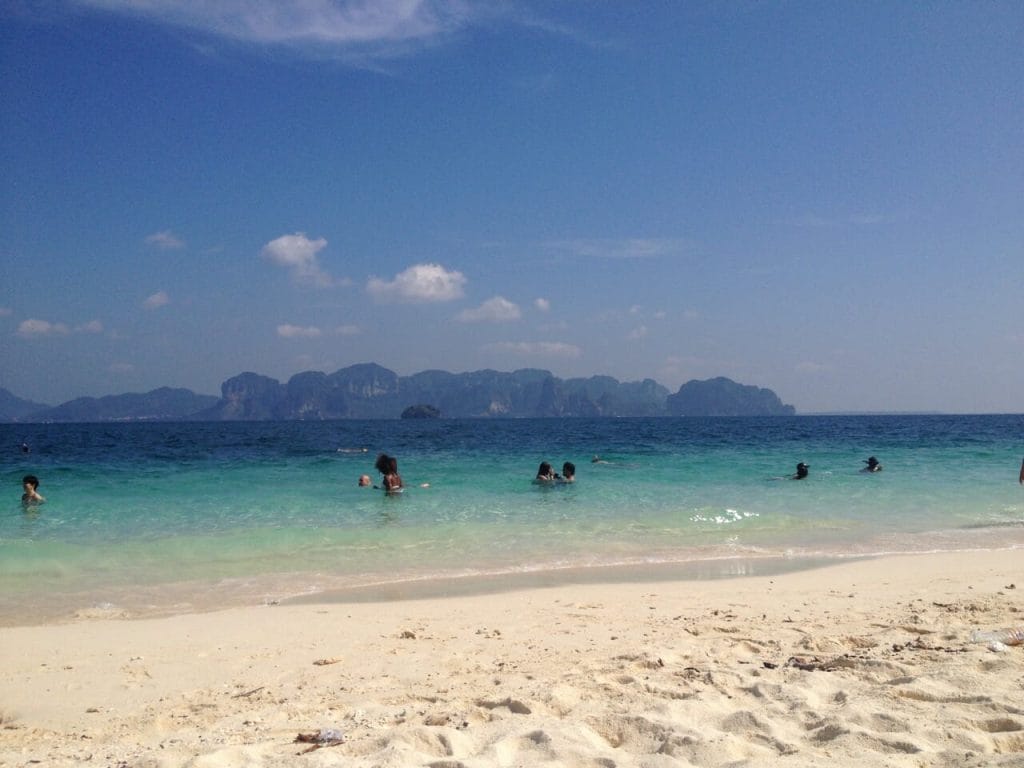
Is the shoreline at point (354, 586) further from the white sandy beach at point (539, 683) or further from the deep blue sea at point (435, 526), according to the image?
the white sandy beach at point (539, 683)

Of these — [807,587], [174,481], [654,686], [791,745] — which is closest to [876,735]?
[791,745]

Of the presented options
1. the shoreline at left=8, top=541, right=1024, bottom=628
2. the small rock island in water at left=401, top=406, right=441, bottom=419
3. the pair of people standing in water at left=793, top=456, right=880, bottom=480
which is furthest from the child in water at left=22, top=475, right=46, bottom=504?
the small rock island in water at left=401, top=406, right=441, bottom=419

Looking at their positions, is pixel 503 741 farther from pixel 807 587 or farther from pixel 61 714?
pixel 807 587

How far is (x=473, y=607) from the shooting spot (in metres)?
6.99

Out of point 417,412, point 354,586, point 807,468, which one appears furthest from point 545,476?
point 417,412

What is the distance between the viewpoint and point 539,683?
458 cm

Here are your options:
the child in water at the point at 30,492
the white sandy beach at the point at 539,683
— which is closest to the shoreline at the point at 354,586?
the white sandy beach at the point at 539,683

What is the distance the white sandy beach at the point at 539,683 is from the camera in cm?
353

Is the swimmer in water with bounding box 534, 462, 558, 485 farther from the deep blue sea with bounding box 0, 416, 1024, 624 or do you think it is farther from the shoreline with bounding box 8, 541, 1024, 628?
the shoreline with bounding box 8, 541, 1024, 628

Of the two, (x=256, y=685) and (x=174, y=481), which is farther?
(x=174, y=481)

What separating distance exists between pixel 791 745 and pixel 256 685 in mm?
3418

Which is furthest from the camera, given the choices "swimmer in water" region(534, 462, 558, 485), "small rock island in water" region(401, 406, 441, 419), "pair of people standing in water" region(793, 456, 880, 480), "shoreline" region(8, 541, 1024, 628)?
"small rock island in water" region(401, 406, 441, 419)

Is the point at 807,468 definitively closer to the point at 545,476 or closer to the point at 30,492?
the point at 545,476

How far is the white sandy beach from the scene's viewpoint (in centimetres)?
353
